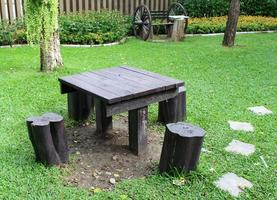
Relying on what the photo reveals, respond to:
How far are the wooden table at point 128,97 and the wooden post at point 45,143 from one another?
21.3 inches

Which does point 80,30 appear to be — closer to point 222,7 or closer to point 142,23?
point 142,23

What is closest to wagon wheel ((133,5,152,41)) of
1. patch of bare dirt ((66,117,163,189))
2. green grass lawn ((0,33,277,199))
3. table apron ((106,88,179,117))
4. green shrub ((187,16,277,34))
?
green grass lawn ((0,33,277,199))

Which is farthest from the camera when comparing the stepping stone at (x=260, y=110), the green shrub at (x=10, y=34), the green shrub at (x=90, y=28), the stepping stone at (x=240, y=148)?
the green shrub at (x=90, y=28)

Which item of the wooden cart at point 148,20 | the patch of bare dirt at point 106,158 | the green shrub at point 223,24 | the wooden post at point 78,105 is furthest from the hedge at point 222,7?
the patch of bare dirt at point 106,158

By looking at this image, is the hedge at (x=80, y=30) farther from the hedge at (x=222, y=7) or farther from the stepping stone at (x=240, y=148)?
the stepping stone at (x=240, y=148)

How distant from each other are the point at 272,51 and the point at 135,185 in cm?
676

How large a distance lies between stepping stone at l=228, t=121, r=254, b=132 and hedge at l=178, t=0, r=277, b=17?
8.64 meters

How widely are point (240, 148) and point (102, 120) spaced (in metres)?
1.49

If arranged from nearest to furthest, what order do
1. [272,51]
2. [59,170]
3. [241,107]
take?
1. [59,170]
2. [241,107]
3. [272,51]

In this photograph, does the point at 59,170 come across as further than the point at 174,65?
No

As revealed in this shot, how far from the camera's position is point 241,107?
495cm

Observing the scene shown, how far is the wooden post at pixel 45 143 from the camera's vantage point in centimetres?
311

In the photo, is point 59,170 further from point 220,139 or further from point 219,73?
point 219,73

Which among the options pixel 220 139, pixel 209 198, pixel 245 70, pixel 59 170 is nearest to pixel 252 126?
pixel 220 139
